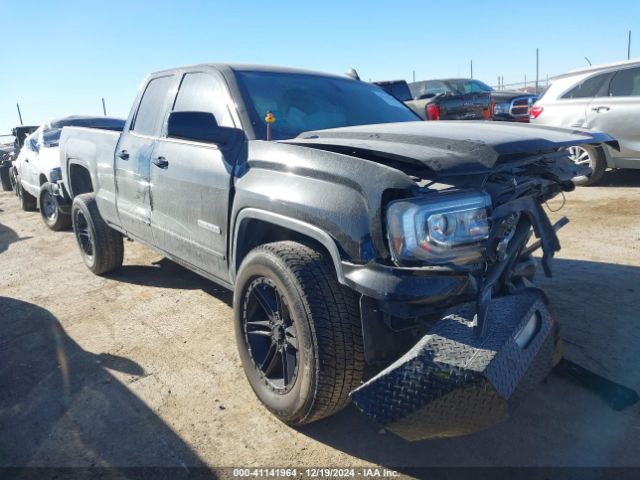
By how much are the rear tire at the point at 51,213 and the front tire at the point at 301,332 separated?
5.83 m

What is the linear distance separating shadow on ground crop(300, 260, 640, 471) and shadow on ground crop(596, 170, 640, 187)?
5.52 meters

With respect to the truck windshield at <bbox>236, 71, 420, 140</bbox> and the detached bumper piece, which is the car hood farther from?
the detached bumper piece

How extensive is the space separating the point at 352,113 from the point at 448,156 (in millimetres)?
1623

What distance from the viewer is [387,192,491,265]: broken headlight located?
188 centimetres

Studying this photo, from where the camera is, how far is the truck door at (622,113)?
6.95 meters

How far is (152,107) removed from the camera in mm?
4059

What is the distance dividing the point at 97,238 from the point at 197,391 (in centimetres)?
259

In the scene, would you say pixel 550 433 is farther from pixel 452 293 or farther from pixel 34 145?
pixel 34 145

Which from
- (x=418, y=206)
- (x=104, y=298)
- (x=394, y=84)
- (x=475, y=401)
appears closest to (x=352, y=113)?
(x=418, y=206)

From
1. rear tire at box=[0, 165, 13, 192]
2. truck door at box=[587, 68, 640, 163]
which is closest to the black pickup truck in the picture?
truck door at box=[587, 68, 640, 163]

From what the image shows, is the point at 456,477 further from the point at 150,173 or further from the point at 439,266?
the point at 150,173

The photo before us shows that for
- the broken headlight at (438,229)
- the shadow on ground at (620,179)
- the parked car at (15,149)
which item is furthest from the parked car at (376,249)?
the parked car at (15,149)

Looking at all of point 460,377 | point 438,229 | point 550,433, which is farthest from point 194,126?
point 550,433

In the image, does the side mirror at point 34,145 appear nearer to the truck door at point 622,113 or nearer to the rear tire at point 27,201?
the rear tire at point 27,201
